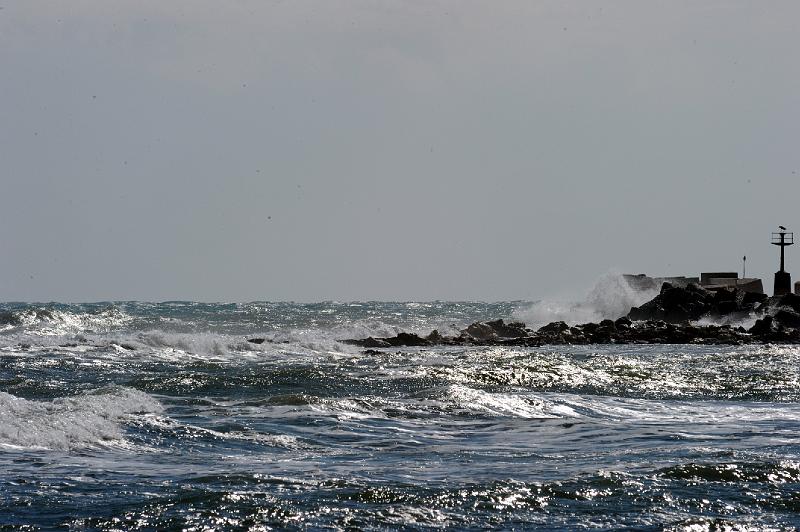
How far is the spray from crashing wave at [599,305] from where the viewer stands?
53.1m

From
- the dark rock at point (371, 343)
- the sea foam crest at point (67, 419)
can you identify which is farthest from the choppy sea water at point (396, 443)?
the dark rock at point (371, 343)

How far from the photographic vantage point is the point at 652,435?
12.8 meters

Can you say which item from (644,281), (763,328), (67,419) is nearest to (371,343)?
(763,328)

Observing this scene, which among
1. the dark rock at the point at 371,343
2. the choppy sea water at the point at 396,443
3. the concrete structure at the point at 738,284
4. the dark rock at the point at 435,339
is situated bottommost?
the choppy sea water at the point at 396,443

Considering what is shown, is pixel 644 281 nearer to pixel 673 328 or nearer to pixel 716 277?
pixel 716 277

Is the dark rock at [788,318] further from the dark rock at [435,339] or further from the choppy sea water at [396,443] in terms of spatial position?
the choppy sea water at [396,443]

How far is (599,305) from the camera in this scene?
55.2m

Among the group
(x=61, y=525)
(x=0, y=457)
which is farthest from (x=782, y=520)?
(x=0, y=457)

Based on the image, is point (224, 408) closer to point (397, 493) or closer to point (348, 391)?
point (348, 391)

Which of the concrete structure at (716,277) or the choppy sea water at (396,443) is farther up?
the concrete structure at (716,277)

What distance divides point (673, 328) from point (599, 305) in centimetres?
2058

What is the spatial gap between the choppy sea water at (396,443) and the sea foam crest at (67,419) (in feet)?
0.11

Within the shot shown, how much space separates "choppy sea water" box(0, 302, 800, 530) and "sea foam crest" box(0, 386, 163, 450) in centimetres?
3

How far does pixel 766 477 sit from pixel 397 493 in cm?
317
